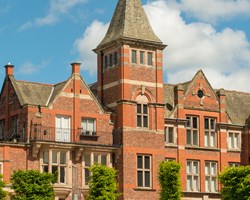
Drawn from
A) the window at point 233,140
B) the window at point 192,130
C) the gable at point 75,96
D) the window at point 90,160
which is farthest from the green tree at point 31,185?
the window at point 233,140

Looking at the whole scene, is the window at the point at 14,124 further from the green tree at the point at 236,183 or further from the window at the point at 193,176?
the green tree at the point at 236,183

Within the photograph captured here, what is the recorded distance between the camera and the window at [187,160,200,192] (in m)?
67.4

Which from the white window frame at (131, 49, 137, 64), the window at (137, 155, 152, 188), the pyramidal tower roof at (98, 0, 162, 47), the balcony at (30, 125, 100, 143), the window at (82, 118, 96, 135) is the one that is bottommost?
the window at (137, 155, 152, 188)

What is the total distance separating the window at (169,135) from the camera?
2643 inches

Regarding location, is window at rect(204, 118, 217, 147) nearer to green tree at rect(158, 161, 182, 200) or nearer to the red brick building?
the red brick building

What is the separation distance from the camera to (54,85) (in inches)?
2596

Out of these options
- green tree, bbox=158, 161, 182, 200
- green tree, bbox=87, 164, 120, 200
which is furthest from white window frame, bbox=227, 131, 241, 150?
green tree, bbox=87, 164, 120, 200

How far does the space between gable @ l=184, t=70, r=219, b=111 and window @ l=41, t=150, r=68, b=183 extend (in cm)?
1288

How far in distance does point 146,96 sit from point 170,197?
9.83 meters

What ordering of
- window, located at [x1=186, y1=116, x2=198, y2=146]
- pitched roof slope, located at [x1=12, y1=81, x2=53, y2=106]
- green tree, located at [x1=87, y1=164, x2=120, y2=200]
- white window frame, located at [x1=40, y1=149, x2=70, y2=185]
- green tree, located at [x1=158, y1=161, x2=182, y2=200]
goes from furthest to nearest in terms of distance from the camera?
window, located at [x1=186, y1=116, x2=198, y2=146], pitched roof slope, located at [x1=12, y1=81, x2=53, y2=106], white window frame, located at [x1=40, y1=149, x2=70, y2=185], green tree, located at [x1=158, y1=161, x2=182, y2=200], green tree, located at [x1=87, y1=164, x2=120, y2=200]

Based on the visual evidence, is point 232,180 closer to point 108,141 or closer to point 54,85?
point 108,141

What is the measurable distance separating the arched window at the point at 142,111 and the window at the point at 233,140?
9258 mm

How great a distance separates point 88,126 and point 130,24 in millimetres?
9390

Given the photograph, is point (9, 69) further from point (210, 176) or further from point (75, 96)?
point (210, 176)
